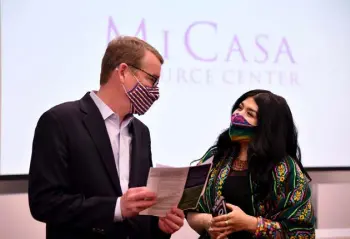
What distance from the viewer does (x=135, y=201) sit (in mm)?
Result: 1813

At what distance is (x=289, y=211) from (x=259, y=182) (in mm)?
181

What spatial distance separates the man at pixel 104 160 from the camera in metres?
1.83

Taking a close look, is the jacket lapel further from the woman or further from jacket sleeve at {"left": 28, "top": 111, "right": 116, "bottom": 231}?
the woman

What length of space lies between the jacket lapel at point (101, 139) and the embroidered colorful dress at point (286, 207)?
60cm

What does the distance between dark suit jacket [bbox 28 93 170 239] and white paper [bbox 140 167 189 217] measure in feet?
0.44

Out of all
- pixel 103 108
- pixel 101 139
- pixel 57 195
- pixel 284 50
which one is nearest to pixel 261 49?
pixel 284 50

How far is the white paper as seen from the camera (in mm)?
1841

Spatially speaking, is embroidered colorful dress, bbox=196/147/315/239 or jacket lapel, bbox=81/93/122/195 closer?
jacket lapel, bbox=81/93/122/195

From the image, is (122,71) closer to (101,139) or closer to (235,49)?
Result: (101,139)

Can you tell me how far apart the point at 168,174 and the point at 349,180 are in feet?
8.35

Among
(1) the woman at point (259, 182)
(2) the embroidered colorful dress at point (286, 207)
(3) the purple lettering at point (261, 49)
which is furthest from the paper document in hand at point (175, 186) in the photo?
(3) the purple lettering at point (261, 49)

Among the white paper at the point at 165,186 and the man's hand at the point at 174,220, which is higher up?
the white paper at the point at 165,186

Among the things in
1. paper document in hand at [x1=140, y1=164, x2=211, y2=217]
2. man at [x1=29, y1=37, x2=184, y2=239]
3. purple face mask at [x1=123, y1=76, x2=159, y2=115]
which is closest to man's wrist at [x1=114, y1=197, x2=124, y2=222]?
man at [x1=29, y1=37, x2=184, y2=239]

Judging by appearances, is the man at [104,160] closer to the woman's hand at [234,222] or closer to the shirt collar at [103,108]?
the shirt collar at [103,108]
